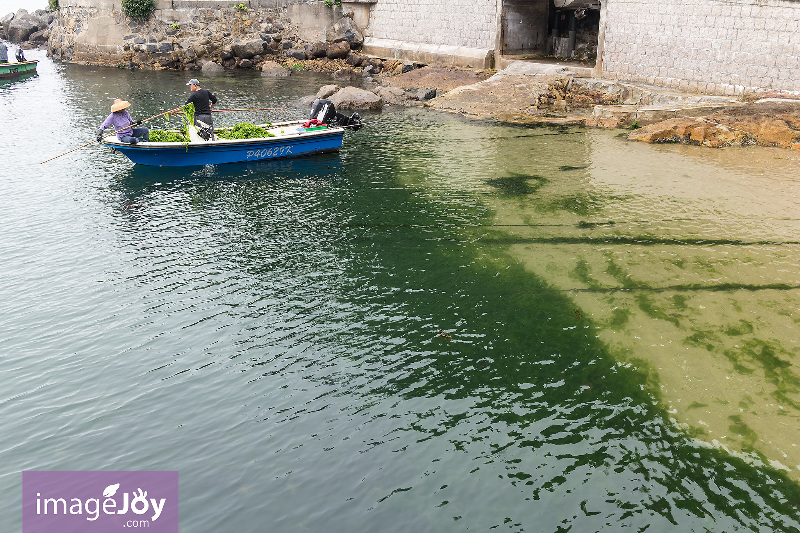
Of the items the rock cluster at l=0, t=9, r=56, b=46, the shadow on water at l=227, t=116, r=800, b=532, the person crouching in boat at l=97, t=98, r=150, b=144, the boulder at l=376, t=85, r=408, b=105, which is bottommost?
the shadow on water at l=227, t=116, r=800, b=532

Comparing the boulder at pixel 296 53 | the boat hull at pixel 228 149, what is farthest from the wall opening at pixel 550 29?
the boat hull at pixel 228 149

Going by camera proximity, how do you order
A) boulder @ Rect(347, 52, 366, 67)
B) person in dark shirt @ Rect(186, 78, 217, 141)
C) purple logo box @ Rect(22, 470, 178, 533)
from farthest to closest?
boulder @ Rect(347, 52, 366, 67) < person in dark shirt @ Rect(186, 78, 217, 141) < purple logo box @ Rect(22, 470, 178, 533)

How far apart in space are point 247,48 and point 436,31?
13.0 metres

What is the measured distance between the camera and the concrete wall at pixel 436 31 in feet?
106

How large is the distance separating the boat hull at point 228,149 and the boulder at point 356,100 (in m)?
7.64

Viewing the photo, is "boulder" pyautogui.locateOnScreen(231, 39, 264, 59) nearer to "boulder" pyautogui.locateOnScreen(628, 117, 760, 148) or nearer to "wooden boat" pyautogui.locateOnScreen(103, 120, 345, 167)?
"wooden boat" pyautogui.locateOnScreen(103, 120, 345, 167)

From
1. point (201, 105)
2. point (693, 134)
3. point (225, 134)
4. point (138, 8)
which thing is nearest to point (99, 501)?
point (225, 134)

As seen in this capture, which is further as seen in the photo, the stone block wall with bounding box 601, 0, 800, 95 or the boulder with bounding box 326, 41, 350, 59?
the boulder with bounding box 326, 41, 350, 59

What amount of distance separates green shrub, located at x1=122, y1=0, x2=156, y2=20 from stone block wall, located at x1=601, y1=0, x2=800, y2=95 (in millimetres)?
29740

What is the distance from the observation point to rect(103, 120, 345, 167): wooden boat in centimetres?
1909

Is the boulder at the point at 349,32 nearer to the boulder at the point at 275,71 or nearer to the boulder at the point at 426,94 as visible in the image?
the boulder at the point at 275,71

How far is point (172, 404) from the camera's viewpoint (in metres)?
8.96

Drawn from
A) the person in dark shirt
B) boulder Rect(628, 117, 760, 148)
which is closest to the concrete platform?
boulder Rect(628, 117, 760, 148)

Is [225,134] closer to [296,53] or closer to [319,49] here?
[319,49]
